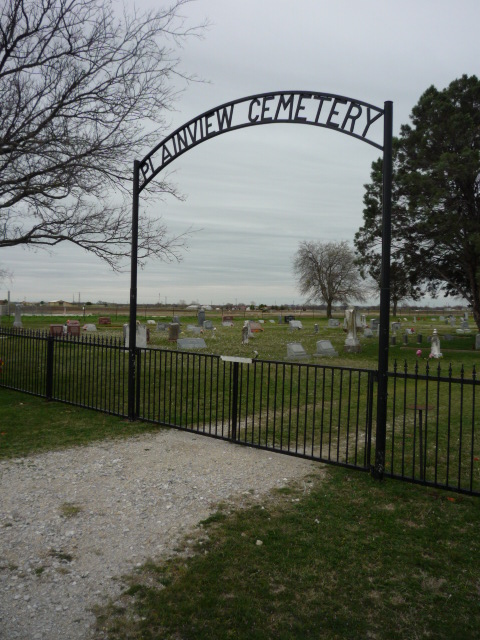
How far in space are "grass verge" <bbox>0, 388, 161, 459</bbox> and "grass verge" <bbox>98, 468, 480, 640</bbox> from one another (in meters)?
3.35

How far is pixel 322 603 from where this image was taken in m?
3.27

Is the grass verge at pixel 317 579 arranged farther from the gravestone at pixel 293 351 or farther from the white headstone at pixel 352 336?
the white headstone at pixel 352 336

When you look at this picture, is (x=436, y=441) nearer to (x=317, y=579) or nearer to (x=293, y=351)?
(x=317, y=579)

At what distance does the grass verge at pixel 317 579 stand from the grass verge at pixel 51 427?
11.0 feet

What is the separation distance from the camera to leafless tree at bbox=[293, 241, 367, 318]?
5888 centimetres

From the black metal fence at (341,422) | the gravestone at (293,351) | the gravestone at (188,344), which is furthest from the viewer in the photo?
the gravestone at (188,344)

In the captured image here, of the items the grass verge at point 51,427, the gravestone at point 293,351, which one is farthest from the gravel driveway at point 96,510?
the gravestone at point 293,351

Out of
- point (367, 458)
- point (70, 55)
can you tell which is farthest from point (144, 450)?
point (70, 55)

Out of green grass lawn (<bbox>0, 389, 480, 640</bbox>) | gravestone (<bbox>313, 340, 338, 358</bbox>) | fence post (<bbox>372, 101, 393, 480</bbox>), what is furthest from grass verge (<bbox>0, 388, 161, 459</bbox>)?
gravestone (<bbox>313, 340, 338, 358</bbox>)

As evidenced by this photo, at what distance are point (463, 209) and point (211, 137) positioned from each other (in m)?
19.0

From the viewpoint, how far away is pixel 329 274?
194 ft

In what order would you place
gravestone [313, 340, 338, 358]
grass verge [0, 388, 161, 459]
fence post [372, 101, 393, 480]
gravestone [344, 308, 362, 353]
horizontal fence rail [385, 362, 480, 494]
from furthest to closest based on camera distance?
gravestone [344, 308, 362, 353]
gravestone [313, 340, 338, 358]
grass verge [0, 388, 161, 459]
fence post [372, 101, 393, 480]
horizontal fence rail [385, 362, 480, 494]

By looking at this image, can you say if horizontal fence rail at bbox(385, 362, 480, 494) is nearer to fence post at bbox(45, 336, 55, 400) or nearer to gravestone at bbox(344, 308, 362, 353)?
fence post at bbox(45, 336, 55, 400)

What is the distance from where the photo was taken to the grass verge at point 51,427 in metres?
6.91
